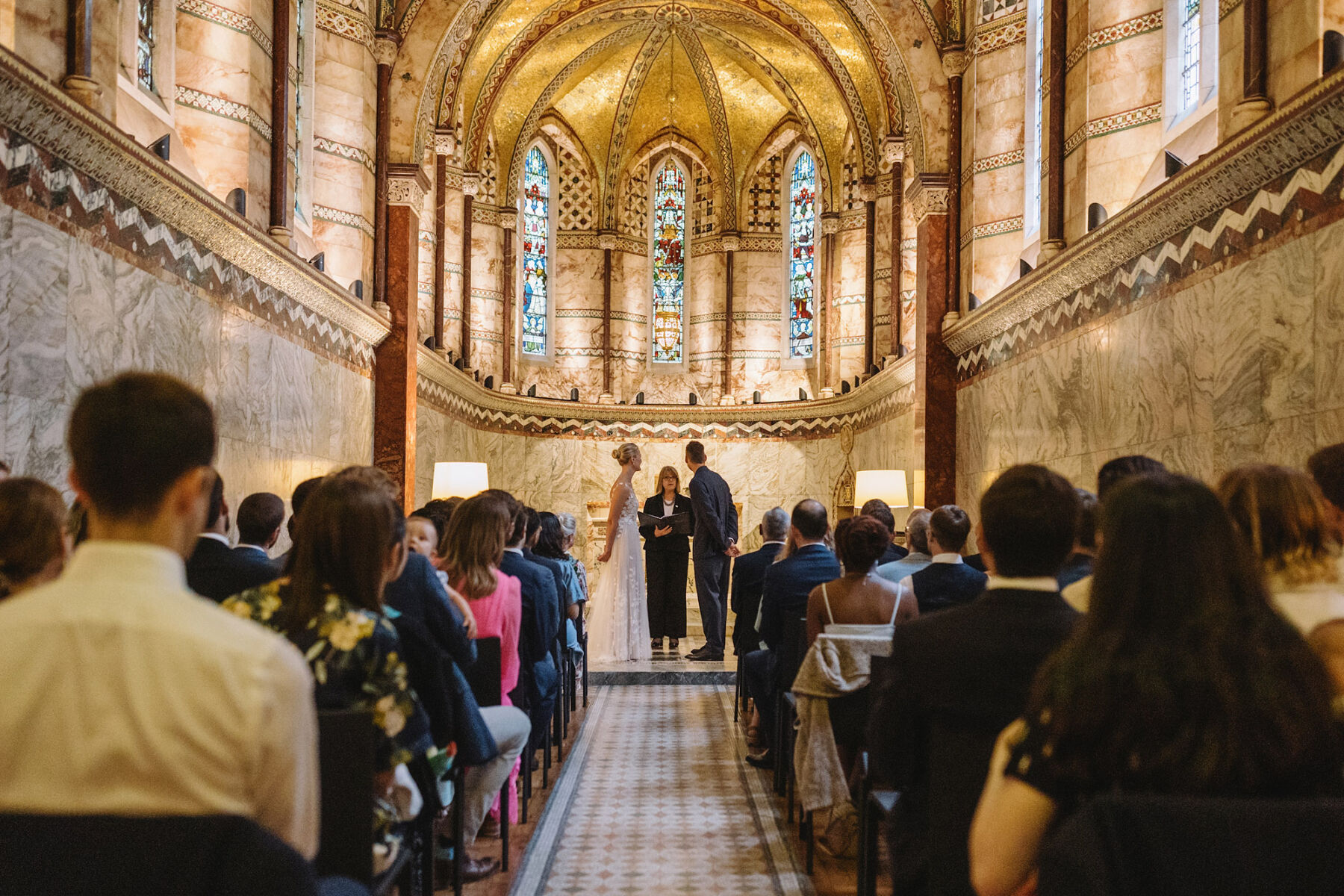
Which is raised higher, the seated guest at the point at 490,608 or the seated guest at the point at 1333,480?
the seated guest at the point at 1333,480

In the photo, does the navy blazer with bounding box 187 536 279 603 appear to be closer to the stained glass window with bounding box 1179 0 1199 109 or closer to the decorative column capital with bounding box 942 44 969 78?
the stained glass window with bounding box 1179 0 1199 109

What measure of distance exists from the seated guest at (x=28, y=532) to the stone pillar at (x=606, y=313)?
50.8ft

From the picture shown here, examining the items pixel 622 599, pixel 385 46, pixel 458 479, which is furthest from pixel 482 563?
pixel 385 46

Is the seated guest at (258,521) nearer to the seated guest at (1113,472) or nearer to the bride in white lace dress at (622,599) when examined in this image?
the seated guest at (1113,472)

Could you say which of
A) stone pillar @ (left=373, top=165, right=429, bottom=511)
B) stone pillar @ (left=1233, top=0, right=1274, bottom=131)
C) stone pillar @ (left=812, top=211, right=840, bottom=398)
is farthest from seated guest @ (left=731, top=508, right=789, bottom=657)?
stone pillar @ (left=812, top=211, right=840, bottom=398)

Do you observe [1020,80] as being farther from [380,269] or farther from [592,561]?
[592,561]

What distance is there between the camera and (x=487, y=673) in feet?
13.4

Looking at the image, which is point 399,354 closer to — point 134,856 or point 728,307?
point 728,307

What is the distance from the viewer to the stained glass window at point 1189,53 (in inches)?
298

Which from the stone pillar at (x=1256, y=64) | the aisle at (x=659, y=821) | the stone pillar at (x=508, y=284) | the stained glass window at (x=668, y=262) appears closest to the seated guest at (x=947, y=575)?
the aisle at (x=659, y=821)

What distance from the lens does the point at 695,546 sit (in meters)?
9.58

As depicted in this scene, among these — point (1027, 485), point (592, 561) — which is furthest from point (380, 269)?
point (1027, 485)

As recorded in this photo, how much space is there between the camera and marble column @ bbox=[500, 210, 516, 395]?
56.3ft

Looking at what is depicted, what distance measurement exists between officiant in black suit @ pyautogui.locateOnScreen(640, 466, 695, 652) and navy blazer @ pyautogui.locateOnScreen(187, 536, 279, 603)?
634cm
